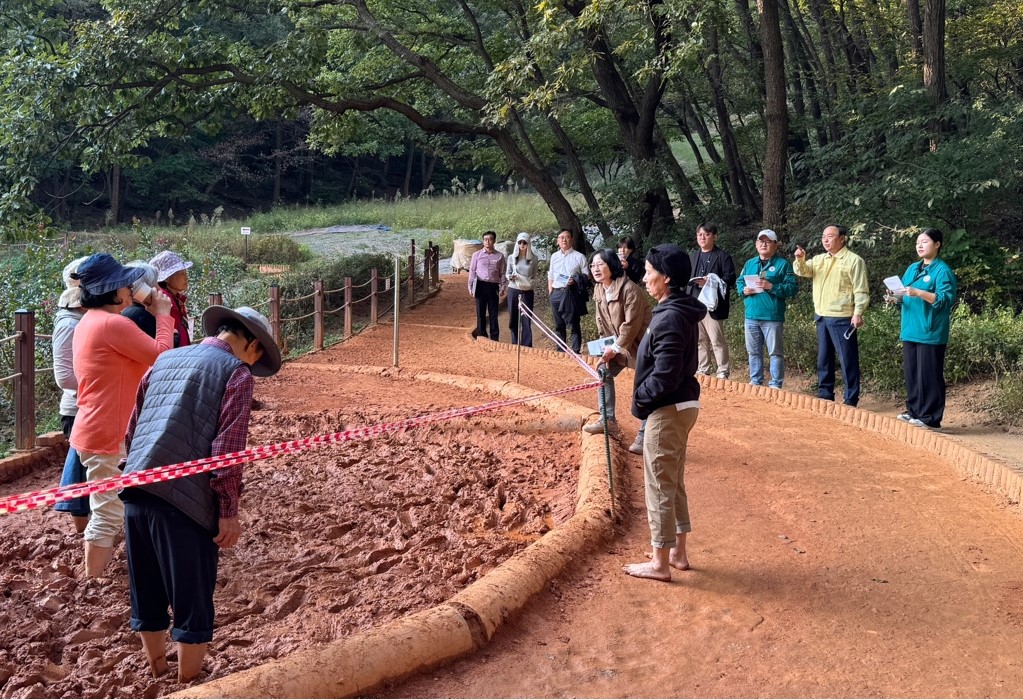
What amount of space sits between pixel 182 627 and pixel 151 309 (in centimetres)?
239

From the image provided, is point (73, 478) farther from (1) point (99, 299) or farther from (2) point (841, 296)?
(2) point (841, 296)

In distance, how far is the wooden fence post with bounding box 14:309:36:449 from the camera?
7648mm

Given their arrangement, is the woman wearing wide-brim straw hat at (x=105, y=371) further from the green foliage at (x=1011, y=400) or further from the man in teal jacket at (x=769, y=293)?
the green foliage at (x=1011, y=400)

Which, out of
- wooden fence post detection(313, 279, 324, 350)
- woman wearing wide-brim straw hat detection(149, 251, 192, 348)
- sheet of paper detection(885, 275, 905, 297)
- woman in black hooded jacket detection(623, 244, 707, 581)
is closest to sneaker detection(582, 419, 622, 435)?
sheet of paper detection(885, 275, 905, 297)

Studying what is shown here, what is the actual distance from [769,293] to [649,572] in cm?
532

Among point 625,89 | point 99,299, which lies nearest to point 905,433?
point 99,299

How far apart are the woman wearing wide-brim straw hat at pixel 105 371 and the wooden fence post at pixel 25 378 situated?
2528mm

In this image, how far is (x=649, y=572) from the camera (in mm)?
5043

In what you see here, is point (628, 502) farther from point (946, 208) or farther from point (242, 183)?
point (242, 183)

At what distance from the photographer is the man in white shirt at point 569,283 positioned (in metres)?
12.2

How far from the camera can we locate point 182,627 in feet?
13.1

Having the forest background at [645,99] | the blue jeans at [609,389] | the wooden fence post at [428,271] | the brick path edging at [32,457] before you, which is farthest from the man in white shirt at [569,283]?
the wooden fence post at [428,271]

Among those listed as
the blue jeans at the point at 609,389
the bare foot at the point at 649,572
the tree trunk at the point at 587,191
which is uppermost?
the tree trunk at the point at 587,191

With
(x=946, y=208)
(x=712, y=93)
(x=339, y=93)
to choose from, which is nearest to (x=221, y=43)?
(x=339, y=93)
